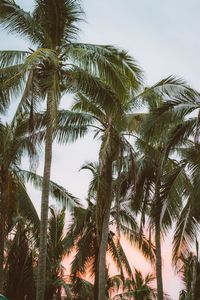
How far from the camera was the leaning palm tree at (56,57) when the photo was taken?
13.8 metres

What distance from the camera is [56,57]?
13703 millimetres

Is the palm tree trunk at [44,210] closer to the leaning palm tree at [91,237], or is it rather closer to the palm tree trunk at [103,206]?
the palm tree trunk at [103,206]

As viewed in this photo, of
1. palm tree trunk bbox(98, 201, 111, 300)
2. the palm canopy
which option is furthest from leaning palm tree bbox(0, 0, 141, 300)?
the palm canopy

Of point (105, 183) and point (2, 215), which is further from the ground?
point (105, 183)

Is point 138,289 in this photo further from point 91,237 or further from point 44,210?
point 44,210

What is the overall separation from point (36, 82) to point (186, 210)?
17.0 ft

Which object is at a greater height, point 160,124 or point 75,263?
point 160,124

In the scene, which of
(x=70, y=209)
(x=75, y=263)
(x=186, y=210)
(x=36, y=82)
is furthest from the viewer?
(x=75, y=263)

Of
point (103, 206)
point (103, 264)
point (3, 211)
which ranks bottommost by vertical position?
point (103, 264)

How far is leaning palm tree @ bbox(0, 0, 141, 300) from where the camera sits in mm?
13828

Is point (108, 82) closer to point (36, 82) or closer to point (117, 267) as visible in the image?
point (36, 82)

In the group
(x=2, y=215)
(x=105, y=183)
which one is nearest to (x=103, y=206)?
(x=105, y=183)

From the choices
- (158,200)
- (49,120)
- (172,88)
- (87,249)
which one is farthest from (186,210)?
(87,249)

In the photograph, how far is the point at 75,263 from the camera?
21672mm
